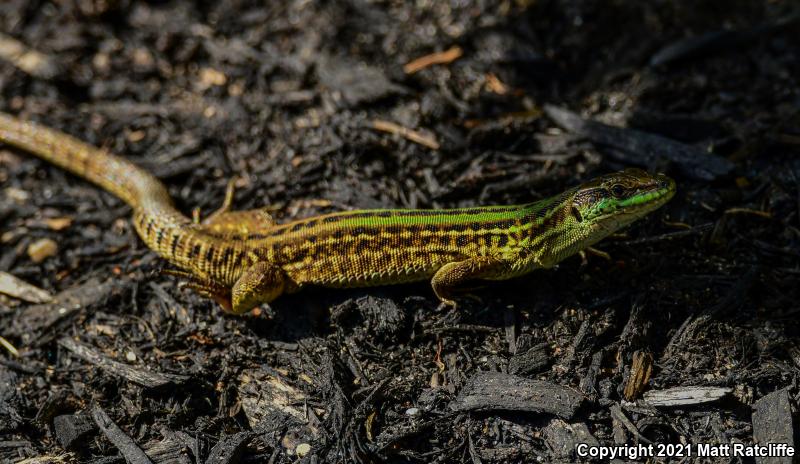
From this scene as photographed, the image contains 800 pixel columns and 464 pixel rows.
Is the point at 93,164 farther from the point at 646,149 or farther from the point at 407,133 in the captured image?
the point at 646,149

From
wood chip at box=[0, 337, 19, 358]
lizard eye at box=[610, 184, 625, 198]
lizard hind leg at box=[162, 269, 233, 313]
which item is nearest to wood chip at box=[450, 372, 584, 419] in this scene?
lizard eye at box=[610, 184, 625, 198]

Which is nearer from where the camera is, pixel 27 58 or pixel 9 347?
pixel 9 347

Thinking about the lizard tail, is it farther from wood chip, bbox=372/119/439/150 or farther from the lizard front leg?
the lizard front leg

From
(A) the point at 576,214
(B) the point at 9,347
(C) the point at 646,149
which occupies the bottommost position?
(B) the point at 9,347

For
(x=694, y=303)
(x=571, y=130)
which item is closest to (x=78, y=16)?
(x=571, y=130)

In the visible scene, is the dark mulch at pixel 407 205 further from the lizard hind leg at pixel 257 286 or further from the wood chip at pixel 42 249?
the lizard hind leg at pixel 257 286

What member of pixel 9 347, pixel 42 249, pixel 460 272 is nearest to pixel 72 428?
pixel 9 347

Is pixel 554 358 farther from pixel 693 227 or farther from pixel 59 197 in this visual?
pixel 59 197
